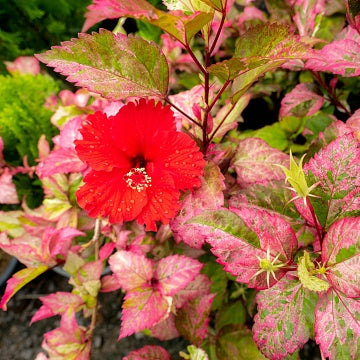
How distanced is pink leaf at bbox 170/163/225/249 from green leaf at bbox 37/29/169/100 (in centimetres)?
15

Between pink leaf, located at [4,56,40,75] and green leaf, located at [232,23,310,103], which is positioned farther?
pink leaf, located at [4,56,40,75]

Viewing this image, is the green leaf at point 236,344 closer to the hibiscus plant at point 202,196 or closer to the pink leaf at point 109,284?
the hibiscus plant at point 202,196

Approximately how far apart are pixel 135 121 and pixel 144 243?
36 centimetres

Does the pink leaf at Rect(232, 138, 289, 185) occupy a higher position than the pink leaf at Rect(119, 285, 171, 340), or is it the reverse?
the pink leaf at Rect(232, 138, 289, 185)

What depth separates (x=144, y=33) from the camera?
4.37 ft

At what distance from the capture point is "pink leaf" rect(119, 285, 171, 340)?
0.71 meters

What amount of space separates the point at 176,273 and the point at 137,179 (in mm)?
226

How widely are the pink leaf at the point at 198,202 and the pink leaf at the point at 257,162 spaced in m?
0.09

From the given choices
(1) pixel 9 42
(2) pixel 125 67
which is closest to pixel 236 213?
(2) pixel 125 67

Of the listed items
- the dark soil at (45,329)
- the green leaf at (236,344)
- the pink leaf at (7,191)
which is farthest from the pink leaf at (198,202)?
the dark soil at (45,329)

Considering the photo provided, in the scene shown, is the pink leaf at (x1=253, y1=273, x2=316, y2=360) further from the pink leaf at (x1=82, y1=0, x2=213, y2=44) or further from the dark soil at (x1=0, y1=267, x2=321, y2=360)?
the dark soil at (x1=0, y1=267, x2=321, y2=360)

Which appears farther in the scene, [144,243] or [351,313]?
[144,243]

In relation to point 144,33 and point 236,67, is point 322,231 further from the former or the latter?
point 144,33

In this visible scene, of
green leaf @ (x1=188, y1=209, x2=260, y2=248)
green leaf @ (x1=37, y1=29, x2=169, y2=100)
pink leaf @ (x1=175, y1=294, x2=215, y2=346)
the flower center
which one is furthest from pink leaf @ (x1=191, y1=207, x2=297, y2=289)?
pink leaf @ (x1=175, y1=294, x2=215, y2=346)
